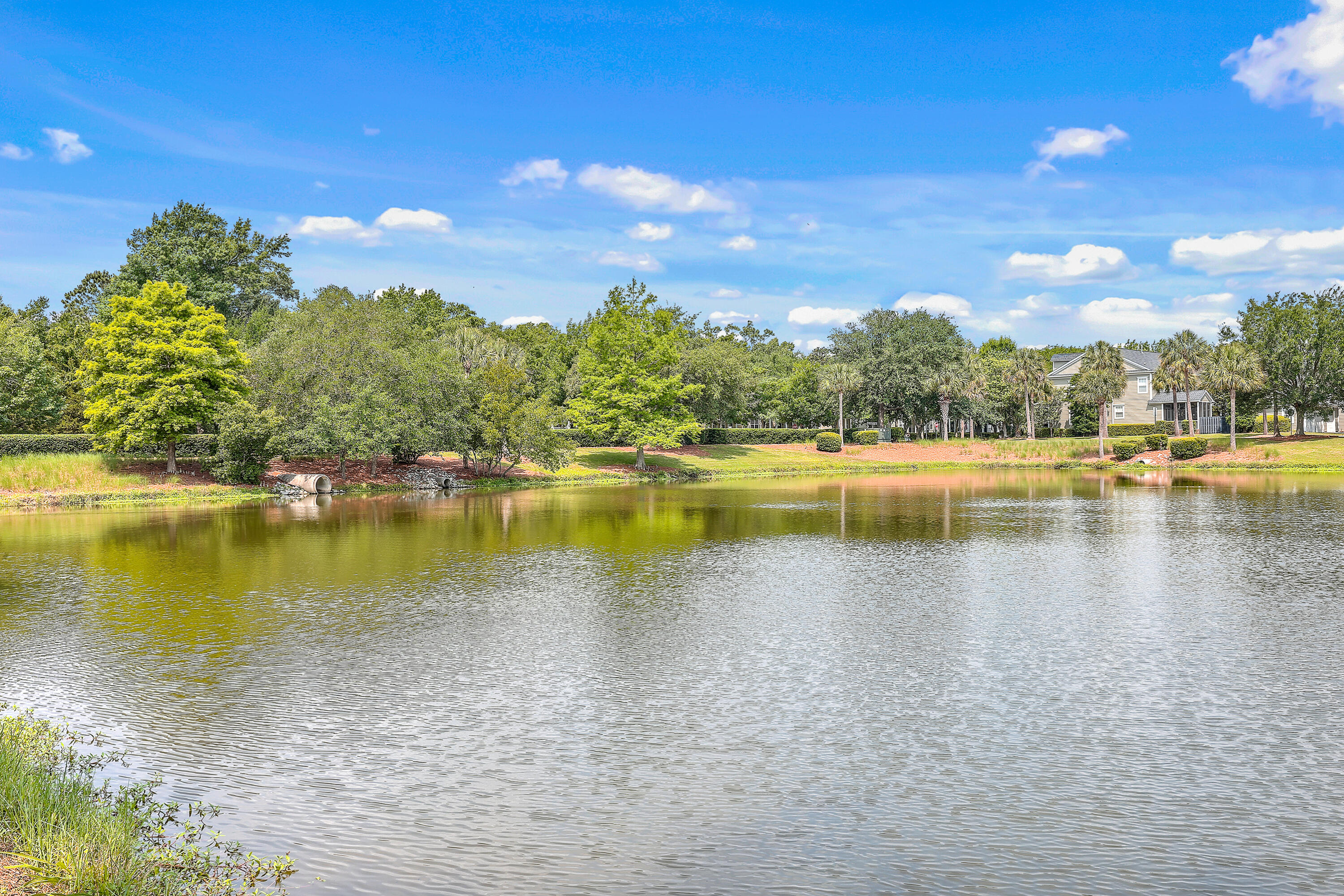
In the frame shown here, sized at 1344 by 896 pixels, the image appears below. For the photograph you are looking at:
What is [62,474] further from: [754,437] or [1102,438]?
[1102,438]

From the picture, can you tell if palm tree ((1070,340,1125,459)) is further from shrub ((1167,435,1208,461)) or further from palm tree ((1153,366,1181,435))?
shrub ((1167,435,1208,461))

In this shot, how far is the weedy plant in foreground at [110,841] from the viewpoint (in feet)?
22.6

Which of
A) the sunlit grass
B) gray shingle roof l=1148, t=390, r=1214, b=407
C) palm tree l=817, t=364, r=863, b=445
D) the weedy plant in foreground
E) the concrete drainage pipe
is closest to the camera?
the weedy plant in foreground

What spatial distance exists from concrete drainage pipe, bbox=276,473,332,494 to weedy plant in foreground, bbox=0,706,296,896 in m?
43.0

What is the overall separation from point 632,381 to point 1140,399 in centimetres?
6328

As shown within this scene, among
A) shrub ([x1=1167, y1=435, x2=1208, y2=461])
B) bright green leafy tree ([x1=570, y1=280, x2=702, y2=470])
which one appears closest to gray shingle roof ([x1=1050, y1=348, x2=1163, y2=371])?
shrub ([x1=1167, y1=435, x2=1208, y2=461])

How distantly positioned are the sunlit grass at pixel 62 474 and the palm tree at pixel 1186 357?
7747 cm

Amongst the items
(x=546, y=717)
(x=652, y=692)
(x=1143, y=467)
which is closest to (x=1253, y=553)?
(x=652, y=692)

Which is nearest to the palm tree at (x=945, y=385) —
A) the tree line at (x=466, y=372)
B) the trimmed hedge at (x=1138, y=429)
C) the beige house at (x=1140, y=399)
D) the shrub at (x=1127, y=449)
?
the tree line at (x=466, y=372)

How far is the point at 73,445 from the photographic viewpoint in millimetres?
51969

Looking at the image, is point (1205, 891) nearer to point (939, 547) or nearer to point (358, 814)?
point (358, 814)

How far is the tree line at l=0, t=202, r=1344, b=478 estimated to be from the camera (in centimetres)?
5122

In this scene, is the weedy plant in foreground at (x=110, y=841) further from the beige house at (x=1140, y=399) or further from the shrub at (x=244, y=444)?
the beige house at (x=1140, y=399)

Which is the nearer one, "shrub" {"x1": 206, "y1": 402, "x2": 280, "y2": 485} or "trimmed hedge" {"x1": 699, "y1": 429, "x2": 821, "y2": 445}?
"shrub" {"x1": 206, "y1": 402, "x2": 280, "y2": 485}
